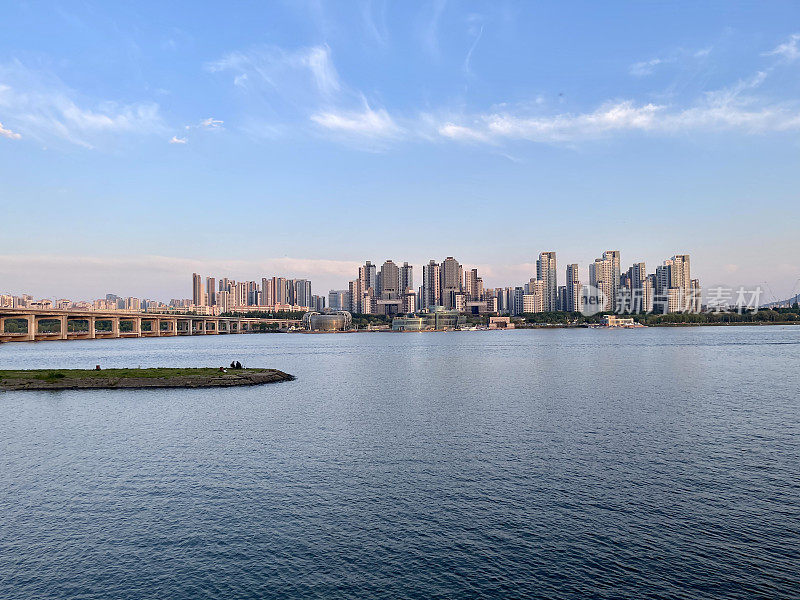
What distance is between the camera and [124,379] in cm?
8800

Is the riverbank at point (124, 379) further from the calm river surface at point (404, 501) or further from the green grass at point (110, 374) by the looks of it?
the calm river surface at point (404, 501)

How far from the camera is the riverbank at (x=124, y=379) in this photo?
283 ft

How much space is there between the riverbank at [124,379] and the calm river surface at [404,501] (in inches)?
789

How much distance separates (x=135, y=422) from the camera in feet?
193

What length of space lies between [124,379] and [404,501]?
69.3 meters

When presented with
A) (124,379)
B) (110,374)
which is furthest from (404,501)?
(110,374)

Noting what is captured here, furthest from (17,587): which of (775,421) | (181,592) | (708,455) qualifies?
(775,421)

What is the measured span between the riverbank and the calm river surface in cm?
2004

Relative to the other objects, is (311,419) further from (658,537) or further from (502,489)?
(658,537)

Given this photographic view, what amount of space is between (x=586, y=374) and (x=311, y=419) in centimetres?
5903

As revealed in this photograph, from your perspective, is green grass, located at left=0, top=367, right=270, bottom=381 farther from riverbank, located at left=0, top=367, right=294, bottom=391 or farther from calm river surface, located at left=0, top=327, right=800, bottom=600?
calm river surface, located at left=0, top=327, right=800, bottom=600

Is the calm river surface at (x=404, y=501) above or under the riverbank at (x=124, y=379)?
under

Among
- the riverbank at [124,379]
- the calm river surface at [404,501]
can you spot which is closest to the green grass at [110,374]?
the riverbank at [124,379]

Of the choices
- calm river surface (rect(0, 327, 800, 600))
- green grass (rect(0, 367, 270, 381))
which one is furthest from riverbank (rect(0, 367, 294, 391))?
calm river surface (rect(0, 327, 800, 600))
